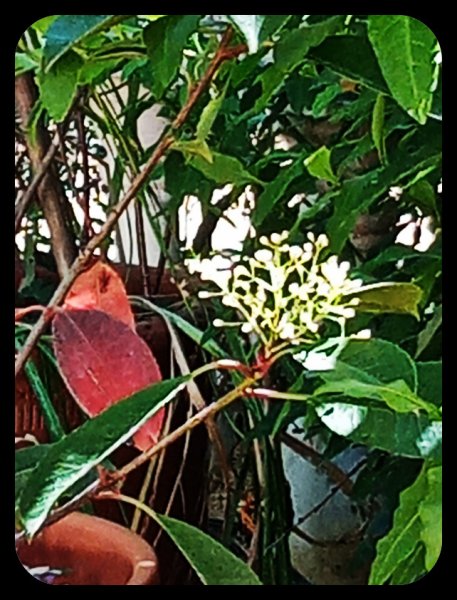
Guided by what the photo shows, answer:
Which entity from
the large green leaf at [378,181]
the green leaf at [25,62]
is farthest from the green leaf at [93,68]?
the large green leaf at [378,181]

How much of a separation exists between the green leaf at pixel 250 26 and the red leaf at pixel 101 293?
0.47 ft

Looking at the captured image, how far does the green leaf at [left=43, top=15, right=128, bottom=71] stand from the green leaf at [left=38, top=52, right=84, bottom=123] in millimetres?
19

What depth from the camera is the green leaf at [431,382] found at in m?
0.35

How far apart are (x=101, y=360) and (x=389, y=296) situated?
0.12 metres

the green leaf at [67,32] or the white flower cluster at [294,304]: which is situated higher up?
the green leaf at [67,32]

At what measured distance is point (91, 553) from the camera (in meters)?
0.46

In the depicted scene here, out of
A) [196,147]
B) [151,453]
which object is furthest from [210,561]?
[196,147]

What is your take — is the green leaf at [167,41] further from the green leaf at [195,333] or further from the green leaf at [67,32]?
the green leaf at [195,333]

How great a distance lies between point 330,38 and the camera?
35cm

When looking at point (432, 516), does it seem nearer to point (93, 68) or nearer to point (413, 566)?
point (413, 566)

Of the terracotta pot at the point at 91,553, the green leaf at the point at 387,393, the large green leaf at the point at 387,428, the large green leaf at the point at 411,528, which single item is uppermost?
the green leaf at the point at 387,393

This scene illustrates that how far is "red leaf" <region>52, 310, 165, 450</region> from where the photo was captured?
0.37 meters
